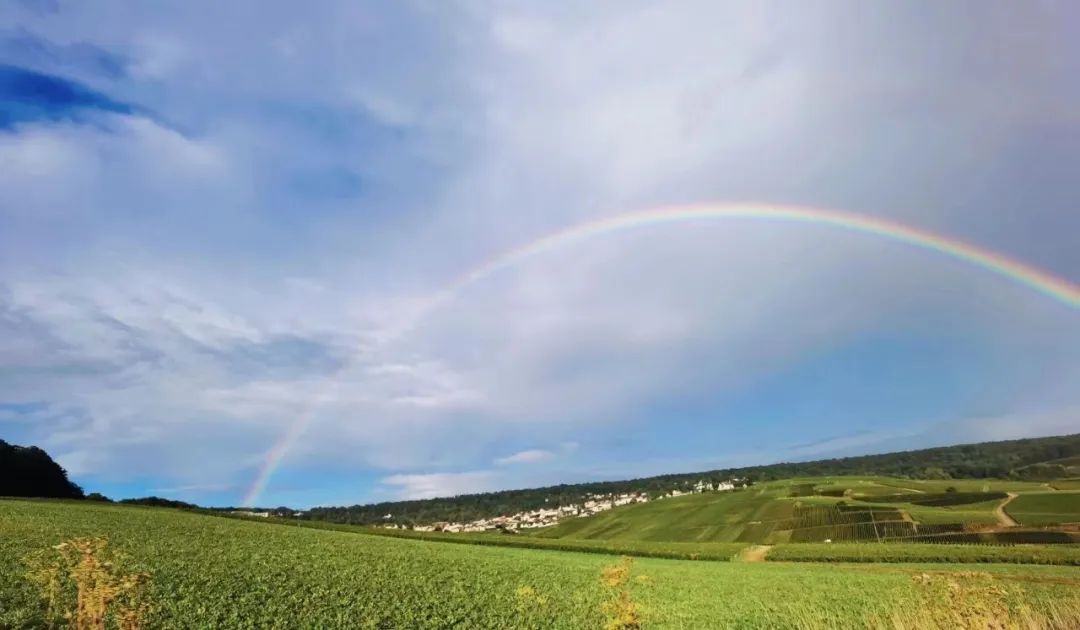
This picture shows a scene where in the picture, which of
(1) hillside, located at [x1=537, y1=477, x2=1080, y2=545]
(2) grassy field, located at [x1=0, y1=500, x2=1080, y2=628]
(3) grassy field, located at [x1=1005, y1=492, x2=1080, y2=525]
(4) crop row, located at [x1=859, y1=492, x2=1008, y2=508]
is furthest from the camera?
(4) crop row, located at [x1=859, y1=492, x2=1008, y2=508]

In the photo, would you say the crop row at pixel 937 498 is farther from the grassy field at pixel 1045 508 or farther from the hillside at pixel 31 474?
the hillside at pixel 31 474

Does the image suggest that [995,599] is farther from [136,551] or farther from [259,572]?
[136,551]

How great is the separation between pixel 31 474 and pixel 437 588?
281 feet

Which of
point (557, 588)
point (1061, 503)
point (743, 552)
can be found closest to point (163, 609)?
point (557, 588)

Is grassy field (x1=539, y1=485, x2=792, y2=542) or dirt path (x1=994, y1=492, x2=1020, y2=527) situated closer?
dirt path (x1=994, y1=492, x2=1020, y2=527)

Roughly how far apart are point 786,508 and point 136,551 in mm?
128793

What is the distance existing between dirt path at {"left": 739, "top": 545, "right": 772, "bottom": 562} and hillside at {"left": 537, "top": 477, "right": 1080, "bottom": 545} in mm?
14353

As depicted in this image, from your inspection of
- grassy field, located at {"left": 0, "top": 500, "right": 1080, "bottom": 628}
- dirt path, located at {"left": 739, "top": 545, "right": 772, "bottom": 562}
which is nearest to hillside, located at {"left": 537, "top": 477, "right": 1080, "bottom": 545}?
dirt path, located at {"left": 739, "top": 545, "right": 772, "bottom": 562}

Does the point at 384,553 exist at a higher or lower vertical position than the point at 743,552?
higher

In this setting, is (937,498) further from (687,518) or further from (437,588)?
(437,588)

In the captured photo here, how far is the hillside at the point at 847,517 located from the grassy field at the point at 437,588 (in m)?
43.1

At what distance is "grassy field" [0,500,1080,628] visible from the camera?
2053 centimetres

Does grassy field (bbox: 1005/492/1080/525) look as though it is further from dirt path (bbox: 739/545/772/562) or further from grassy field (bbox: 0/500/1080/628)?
grassy field (bbox: 0/500/1080/628)

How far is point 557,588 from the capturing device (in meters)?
38.1
